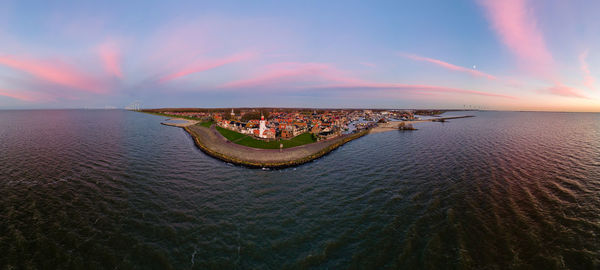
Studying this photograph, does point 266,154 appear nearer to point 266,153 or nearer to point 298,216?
point 266,153

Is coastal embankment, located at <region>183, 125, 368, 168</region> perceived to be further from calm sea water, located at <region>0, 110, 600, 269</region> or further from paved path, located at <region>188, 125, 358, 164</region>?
calm sea water, located at <region>0, 110, 600, 269</region>

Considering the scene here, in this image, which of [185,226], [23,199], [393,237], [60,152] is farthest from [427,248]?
[60,152]

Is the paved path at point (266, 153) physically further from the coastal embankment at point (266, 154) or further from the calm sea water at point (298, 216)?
the calm sea water at point (298, 216)

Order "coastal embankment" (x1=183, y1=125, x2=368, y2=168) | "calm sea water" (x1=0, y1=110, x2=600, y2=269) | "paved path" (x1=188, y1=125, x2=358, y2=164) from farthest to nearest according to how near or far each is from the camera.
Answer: "paved path" (x1=188, y1=125, x2=358, y2=164), "coastal embankment" (x1=183, y1=125, x2=368, y2=168), "calm sea water" (x1=0, y1=110, x2=600, y2=269)

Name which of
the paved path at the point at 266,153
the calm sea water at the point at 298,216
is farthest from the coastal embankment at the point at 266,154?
the calm sea water at the point at 298,216

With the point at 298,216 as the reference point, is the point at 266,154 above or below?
above

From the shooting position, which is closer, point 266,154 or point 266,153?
point 266,154

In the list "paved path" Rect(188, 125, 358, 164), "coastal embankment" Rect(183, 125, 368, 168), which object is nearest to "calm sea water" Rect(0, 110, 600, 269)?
"coastal embankment" Rect(183, 125, 368, 168)

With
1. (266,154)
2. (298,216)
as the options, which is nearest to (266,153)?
(266,154)

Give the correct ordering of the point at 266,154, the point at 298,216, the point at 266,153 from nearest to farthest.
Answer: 1. the point at 298,216
2. the point at 266,154
3. the point at 266,153
